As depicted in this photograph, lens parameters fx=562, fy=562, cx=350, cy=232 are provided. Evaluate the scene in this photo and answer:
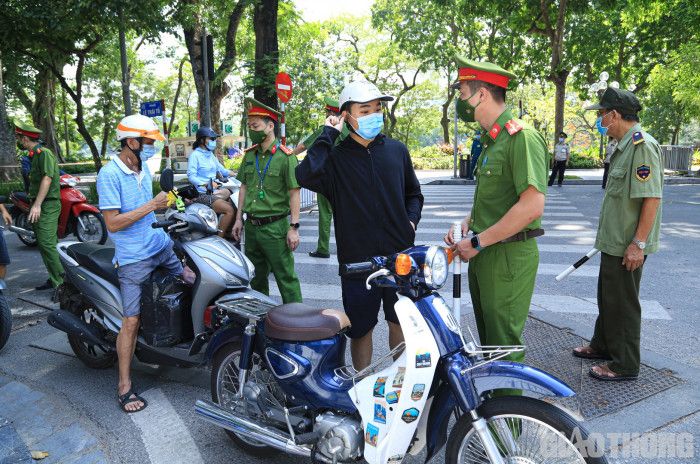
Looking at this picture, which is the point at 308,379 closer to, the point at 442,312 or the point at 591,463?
the point at 442,312

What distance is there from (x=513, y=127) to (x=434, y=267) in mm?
902

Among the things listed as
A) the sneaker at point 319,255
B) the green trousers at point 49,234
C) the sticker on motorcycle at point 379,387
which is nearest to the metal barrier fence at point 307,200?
the sneaker at point 319,255

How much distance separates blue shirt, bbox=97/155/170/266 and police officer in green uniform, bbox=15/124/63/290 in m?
2.91

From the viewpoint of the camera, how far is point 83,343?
4.55 m

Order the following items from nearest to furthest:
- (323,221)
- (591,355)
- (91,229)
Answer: (591,355)
(323,221)
(91,229)

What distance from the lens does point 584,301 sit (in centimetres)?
589

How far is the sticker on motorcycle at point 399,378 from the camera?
2512 mm

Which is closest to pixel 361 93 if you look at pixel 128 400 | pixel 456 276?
pixel 456 276

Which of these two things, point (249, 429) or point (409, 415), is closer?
point (409, 415)

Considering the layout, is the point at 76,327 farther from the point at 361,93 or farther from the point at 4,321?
the point at 361,93

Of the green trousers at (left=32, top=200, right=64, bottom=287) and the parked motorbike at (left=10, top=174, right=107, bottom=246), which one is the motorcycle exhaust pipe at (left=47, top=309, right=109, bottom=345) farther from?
the parked motorbike at (left=10, top=174, right=107, bottom=246)

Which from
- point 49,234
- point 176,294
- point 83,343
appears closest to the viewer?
point 176,294

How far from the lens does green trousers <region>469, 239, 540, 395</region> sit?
9.54 ft

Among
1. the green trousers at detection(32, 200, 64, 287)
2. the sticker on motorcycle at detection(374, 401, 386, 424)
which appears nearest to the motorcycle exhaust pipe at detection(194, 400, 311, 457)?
the sticker on motorcycle at detection(374, 401, 386, 424)
